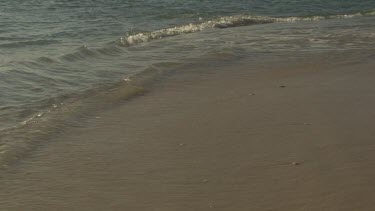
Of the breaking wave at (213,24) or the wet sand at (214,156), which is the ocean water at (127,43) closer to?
the breaking wave at (213,24)

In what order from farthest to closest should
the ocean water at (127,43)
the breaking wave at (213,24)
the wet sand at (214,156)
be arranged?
1. the breaking wave at (213,24)
2. the ocean water at (127,43)
3. the wet sand at (214,156)

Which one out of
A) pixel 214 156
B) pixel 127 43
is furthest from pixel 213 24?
pixel 214 156

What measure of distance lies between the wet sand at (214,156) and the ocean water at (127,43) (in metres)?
0.55

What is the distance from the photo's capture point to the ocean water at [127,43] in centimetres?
746

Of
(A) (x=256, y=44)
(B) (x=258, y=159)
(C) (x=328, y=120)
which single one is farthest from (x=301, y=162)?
(A) (x=256, y=44)

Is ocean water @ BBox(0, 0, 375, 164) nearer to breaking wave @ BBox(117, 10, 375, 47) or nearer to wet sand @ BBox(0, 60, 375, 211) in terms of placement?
breaking wave @ BBox(117, 10, 375, 47)

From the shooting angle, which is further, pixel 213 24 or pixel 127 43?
pixel 213 24

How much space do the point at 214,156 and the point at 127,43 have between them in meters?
6.76

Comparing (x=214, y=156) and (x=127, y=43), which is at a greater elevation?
(x=214, y=156)

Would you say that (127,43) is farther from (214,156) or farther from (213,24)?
(214,156)

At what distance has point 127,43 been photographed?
39.2 feet

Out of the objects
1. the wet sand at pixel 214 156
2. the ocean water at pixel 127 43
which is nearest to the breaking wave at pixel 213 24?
the ocean water at pixel 127 43

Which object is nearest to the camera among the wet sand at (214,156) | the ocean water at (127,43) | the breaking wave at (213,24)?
the wet sand at (214,156)

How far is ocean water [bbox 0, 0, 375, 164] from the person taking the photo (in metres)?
7.46
